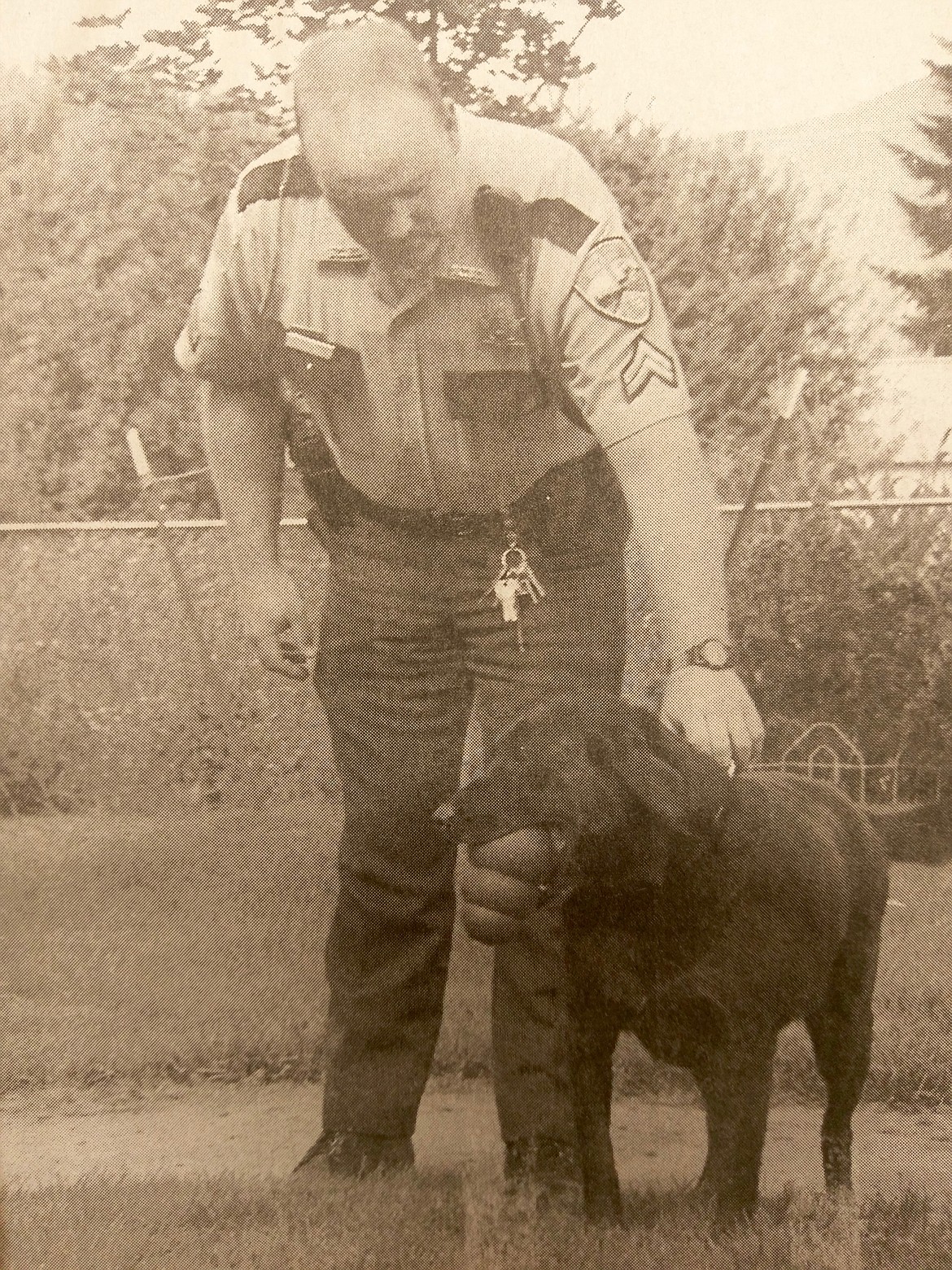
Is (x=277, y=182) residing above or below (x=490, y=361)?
above

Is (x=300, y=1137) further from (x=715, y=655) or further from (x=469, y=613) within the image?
(x=715, y=655)

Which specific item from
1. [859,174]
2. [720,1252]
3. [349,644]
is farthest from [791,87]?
[720,1252]

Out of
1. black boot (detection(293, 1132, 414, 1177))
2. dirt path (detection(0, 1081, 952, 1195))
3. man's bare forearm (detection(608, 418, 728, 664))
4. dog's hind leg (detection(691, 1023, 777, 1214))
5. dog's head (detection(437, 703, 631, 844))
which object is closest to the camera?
dog's head (detection(437, 703, 631, 844))

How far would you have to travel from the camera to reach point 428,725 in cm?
303

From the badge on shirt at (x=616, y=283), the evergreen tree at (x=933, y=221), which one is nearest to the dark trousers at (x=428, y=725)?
the badge on shirt at (x=616, y=283)

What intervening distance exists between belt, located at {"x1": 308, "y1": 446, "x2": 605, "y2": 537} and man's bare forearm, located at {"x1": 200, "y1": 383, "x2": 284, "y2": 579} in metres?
0.10

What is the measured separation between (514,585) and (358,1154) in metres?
1.28

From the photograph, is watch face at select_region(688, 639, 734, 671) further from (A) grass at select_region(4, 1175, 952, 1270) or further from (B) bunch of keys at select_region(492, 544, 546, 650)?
(A) grass at select_region(4, 1175, 952, 1270)

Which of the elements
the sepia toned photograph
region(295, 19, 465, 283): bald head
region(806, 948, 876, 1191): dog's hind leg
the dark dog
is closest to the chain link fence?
the sepia toned photograph

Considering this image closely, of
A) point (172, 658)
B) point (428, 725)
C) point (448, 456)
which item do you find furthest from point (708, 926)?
point (172, 658)

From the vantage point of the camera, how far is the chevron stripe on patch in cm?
289

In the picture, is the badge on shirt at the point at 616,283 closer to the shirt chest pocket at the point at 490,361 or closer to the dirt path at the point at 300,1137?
the shirt chest pocket at the point at 490,361

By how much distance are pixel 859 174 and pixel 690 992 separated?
1.71m

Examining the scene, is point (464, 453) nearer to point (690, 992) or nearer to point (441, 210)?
point (441, 210)
